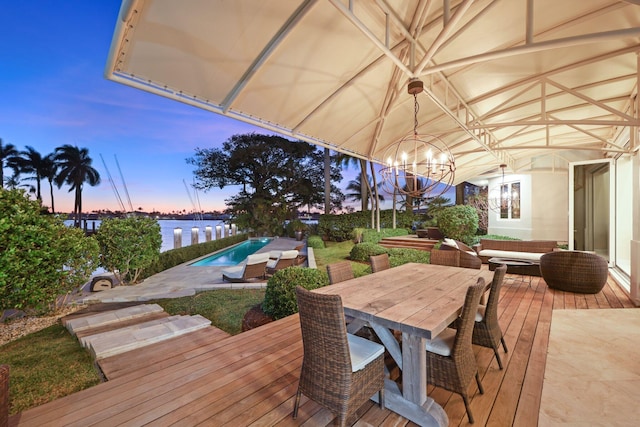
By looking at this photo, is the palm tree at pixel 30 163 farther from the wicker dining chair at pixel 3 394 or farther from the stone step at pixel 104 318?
the wicker dining chair at pixel 3 394

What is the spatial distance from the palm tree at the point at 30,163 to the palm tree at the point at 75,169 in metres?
1.57

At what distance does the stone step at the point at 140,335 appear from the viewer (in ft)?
10.0

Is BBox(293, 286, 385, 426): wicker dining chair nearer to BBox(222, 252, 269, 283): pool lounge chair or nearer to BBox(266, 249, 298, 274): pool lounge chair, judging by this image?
BBox(222, 252, 269, 283): pool lounge chair

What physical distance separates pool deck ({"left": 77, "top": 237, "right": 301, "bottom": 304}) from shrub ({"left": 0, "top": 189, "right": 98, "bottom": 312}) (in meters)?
0.89

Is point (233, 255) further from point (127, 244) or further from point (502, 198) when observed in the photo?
point (502, 198)

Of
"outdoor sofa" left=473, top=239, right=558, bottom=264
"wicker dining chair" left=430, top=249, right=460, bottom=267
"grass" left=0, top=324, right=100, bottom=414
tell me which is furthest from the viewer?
"outdoor sofa" left=473, top=239, right=558, bottom=264

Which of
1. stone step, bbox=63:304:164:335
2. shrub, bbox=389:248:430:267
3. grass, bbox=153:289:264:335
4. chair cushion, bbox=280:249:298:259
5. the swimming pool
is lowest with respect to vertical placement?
the swimming pool

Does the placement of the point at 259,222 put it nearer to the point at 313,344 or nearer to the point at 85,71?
the point at 85,71

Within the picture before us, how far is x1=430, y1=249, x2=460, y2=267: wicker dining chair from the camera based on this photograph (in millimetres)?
4617

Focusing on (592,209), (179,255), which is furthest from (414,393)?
(592,209)

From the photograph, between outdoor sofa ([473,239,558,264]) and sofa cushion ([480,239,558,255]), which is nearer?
outdoor sofa ([473,239,558,264])

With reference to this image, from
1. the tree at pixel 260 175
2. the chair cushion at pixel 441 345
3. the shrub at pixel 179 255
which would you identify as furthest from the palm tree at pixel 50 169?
the chair cushion at pixel 441 345

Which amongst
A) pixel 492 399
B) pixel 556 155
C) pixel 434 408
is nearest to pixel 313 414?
pixel 434 408

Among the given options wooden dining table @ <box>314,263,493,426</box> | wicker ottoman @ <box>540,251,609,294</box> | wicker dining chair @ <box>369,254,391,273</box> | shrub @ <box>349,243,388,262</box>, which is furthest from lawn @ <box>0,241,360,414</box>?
wicker ottoman @ <box>540,251,609,294</box>
